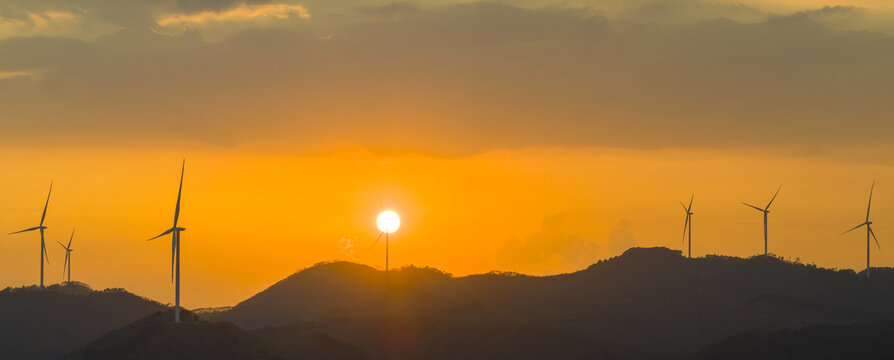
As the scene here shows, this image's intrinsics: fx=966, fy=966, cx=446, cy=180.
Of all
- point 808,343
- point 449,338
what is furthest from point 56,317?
point 808,343

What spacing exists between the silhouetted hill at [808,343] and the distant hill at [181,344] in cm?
4369

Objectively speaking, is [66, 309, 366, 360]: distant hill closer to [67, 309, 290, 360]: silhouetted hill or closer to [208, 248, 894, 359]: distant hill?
[67, 309, 290, 360]: silhouetted hill

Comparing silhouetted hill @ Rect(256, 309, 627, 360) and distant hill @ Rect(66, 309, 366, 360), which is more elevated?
distant hill @ Rect(66, 309, 366, 360)

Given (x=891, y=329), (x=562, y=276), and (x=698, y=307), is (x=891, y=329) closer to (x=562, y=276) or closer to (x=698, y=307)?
(x=698, y=307)

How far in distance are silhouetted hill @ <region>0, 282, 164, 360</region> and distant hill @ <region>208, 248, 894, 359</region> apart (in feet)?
55.7

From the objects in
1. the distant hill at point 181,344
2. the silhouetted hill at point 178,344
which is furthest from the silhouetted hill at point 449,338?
the silhouetted hill at point 178,344

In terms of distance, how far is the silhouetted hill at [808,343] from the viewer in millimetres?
93875

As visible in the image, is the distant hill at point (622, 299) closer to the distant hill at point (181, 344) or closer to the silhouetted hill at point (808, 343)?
the silhouetted hill at point (808, 343)

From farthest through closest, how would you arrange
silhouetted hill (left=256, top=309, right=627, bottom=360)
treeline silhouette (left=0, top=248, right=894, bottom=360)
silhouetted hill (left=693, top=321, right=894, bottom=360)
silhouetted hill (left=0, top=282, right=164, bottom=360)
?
silhouetted hill (left=0, top=282, right=164, bottom=360)
silhouetted hill (left=256, top=309, right=627, bottom=360)
treeline silhouette (left=0, top=248, right=894, bottom=360)
silhouetted hill (left=693, top=321, right=894, bottom=360)

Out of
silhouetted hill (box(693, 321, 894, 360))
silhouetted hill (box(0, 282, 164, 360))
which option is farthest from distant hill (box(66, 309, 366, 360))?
silhouetted hill (box(693, 321, 894, 360))

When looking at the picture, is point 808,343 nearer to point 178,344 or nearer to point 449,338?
point 449,338

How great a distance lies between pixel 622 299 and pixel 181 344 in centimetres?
8561

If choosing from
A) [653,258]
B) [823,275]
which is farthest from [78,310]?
[823,275]

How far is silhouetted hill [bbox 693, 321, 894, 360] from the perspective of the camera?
308 feet
